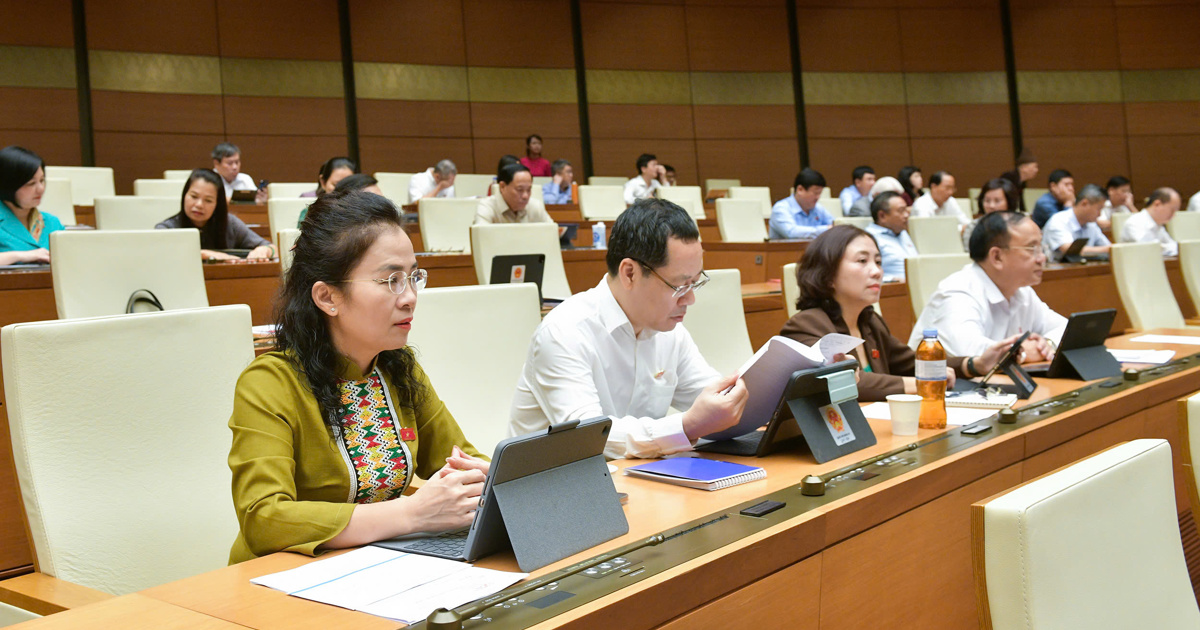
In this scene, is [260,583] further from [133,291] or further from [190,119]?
[190,119]

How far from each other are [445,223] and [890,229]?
2.55 metres

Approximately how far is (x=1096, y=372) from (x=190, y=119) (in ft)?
25.9

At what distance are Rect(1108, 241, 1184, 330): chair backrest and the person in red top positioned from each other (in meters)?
5.93

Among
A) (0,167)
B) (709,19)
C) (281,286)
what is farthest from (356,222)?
(709,19)

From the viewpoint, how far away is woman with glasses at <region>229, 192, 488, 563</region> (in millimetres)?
1287

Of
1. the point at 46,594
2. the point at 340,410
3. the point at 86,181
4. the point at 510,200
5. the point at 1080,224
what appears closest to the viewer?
the point at 46,594

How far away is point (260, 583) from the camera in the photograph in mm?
1157

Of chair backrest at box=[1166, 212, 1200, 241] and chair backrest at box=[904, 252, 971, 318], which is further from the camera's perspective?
chair backrest at box=[1166, 212, 1200, 241]

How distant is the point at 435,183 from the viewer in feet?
26.2

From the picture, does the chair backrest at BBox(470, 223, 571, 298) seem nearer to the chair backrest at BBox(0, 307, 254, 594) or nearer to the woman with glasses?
the chair backrest at BBox(0, 307, 254, 594)

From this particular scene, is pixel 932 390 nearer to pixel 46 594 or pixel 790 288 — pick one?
pixel 790 288

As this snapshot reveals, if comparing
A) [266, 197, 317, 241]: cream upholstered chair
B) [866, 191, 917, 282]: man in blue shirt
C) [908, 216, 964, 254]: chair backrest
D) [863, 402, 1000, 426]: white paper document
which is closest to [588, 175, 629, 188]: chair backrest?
[908, 216, 964, 254]: chair backrest

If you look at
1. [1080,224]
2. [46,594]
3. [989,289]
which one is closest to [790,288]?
[989,289]

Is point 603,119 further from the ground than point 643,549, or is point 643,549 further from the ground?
point 603,119
